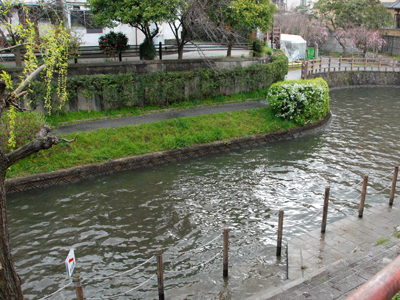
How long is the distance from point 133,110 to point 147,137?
3.14 metres

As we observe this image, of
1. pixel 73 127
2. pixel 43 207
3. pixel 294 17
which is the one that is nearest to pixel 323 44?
pixel 294 17

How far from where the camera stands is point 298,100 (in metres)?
18.5

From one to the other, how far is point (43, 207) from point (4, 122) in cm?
402

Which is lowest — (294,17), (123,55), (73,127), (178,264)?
(178,264)

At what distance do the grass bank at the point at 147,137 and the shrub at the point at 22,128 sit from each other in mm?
780

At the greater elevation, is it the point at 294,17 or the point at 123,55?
the point at 294,17

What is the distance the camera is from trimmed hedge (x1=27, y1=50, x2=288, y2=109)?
55.4ft

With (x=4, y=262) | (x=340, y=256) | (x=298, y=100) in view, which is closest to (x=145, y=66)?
(x=298, y=100)

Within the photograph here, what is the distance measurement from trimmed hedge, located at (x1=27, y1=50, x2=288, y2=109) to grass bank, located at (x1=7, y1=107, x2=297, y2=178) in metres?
2.52

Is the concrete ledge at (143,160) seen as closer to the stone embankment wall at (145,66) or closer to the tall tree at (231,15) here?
the stone embankment wall at (145,66)

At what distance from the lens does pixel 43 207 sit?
36.5 feet

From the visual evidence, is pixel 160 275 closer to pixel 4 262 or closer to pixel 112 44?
pixel 4 262

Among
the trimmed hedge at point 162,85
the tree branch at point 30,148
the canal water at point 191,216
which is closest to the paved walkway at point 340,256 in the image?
the canal water at point 191,216

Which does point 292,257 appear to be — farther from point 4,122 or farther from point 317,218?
point 4,122
